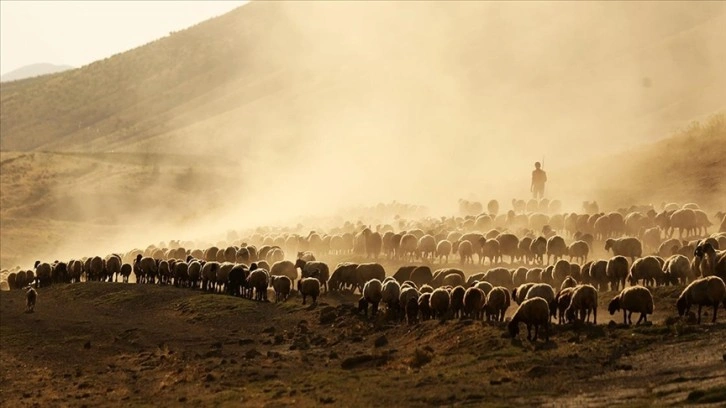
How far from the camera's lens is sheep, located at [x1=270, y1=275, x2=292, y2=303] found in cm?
4178

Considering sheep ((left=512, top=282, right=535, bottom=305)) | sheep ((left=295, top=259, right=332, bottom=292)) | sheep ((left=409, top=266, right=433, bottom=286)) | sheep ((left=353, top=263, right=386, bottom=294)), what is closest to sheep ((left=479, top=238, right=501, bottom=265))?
sheep ((left=353, top=263, right=386, bottom=294))

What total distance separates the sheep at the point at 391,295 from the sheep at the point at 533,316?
27.1 ft

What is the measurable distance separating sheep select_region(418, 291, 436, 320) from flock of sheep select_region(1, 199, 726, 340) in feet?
0.15

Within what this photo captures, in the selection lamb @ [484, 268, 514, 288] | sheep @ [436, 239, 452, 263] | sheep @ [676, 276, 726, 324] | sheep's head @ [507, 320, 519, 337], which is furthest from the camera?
sheep @ [436, 239, 452, 263]

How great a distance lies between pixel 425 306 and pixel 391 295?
2.62 m

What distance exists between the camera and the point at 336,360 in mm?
28359

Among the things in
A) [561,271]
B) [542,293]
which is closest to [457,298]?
[542,293]

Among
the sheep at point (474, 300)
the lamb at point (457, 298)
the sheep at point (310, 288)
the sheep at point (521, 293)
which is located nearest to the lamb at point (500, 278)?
the sheep at point (521, 293)

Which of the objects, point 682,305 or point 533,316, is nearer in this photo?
point 533,316

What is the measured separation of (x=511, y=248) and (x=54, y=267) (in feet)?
93.8

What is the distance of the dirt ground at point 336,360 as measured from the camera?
21.6 m

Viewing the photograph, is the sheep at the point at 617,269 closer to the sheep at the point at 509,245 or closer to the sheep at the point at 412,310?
the sheep at the point at 412,310

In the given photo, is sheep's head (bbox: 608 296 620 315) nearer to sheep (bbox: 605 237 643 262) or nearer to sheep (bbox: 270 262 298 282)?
sheep (bbox: 605 237 643 262)

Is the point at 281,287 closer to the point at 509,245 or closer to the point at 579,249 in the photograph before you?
the point at 509,245
